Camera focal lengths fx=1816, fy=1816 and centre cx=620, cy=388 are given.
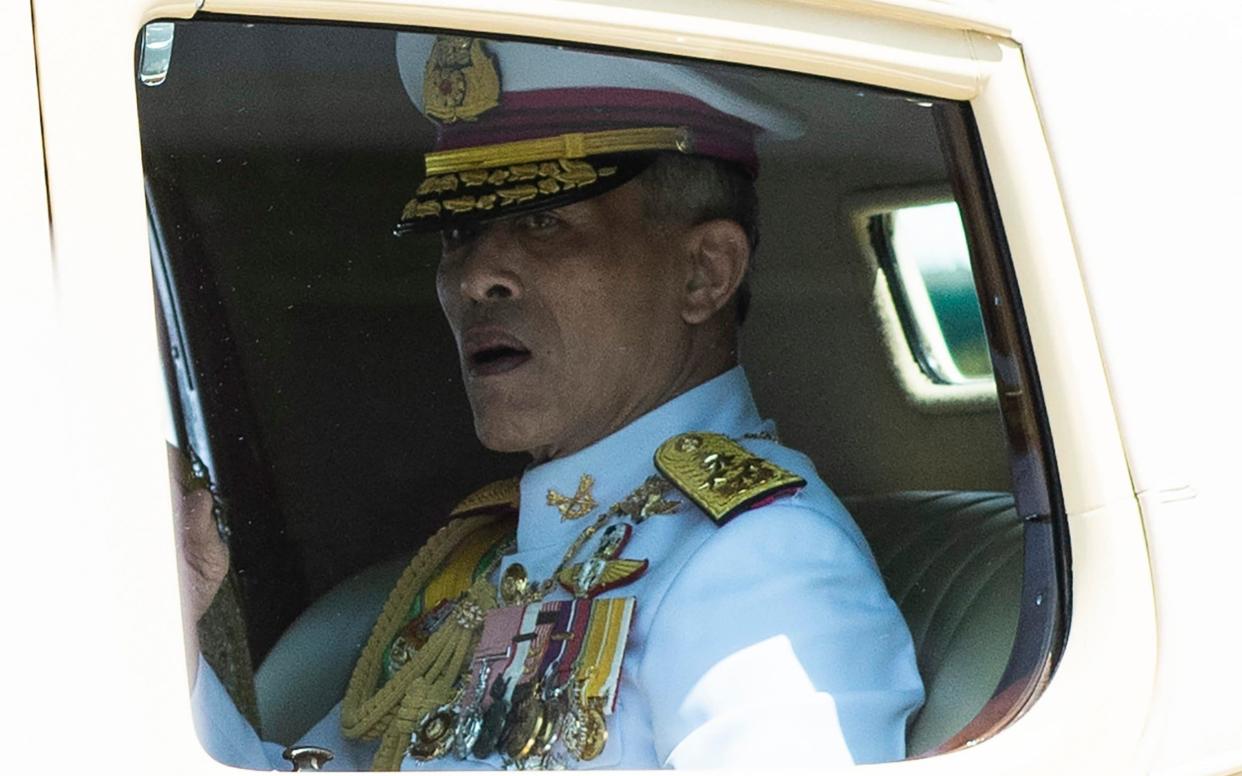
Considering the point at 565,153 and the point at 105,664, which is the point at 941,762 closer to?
the point at 105,664

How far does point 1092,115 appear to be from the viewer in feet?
4.85

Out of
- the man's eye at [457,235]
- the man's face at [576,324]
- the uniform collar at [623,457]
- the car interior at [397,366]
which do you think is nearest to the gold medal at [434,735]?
the car interior at [397,366]

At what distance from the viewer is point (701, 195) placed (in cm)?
208

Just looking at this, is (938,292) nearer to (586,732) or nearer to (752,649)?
(752,649)

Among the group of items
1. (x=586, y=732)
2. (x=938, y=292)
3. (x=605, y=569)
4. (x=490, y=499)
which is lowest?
(x=586, y=732)

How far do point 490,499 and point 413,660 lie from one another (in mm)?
309

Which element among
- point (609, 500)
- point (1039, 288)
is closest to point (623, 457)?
point (609, 500)

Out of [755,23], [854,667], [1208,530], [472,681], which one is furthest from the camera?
[472,681]

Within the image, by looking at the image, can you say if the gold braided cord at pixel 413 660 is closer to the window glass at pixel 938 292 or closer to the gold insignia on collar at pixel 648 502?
the gold insignia on collar at pixel 648 502

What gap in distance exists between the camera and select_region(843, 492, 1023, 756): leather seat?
5.11ft

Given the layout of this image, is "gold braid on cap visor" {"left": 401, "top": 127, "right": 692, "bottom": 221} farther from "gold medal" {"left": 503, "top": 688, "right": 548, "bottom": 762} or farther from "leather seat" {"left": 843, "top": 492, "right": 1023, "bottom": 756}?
"gold medal" {"left": 503, "top": 688, "right": 548, "bottom": 762}

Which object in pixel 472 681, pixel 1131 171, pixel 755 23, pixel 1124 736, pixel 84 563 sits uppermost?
pixel 755 23

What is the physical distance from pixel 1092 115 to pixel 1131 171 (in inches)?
2.2

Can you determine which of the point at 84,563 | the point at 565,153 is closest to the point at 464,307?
the point at 565,153
